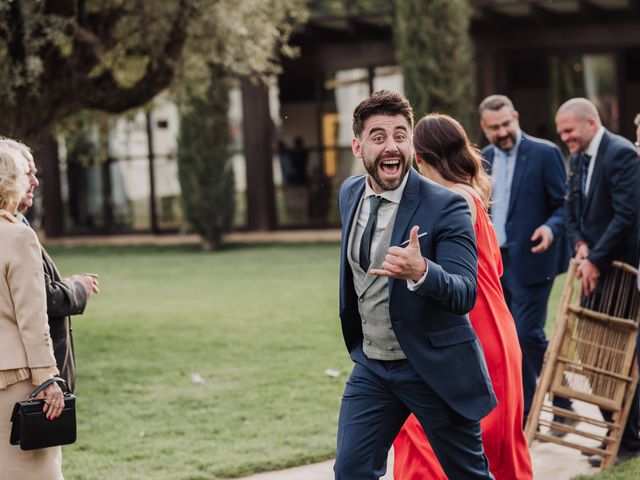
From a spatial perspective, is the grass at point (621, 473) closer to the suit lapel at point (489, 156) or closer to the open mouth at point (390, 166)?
the suit lapel at point (489, 156)

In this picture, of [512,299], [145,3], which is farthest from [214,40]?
[512,299]

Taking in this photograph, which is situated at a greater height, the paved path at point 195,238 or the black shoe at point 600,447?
the black shoe at point 600,447

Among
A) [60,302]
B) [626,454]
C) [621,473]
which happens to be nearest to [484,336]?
[621,473]

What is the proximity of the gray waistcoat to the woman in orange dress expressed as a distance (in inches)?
33.5

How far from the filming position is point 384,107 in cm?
416

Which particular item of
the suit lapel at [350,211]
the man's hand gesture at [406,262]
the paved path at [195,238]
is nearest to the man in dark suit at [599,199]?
the suit lapel at [350,211]

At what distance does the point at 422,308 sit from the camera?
4.07 metres

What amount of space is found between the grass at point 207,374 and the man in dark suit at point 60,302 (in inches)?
61.1

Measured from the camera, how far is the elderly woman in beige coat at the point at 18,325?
467 cm

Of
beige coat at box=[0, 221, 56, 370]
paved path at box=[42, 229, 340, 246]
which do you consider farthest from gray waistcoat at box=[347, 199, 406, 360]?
paved path at box=[42, 229, 340, 246]

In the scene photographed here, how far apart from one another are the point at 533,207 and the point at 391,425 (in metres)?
3.61

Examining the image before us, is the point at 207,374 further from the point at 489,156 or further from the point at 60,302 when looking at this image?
the point at 60,302

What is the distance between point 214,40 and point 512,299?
19.4 feet

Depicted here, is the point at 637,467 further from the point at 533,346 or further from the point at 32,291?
the point at 32,291
